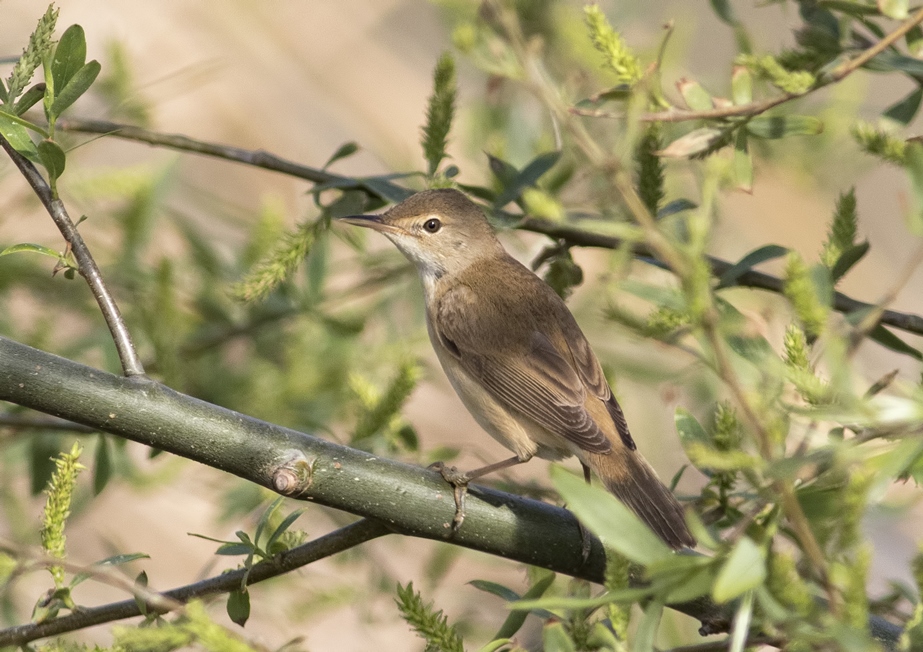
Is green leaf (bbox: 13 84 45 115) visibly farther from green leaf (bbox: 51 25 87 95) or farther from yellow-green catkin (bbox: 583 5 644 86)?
yellow-green catkin (bbox: 583 5 644 86)

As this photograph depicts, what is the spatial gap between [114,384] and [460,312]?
1.66 m

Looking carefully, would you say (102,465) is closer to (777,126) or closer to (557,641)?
(557,641)

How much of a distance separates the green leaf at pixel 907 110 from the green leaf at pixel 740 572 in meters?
1.40

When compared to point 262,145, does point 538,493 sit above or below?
below

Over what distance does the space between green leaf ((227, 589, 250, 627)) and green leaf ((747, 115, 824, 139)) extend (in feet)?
4.49

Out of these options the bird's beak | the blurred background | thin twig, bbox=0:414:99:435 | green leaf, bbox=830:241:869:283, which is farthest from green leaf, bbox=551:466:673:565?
the bird's beak

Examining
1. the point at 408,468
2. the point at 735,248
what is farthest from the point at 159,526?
the point at 408,468

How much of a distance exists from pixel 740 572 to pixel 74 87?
1.33 meters

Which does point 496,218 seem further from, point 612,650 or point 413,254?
point 612,650

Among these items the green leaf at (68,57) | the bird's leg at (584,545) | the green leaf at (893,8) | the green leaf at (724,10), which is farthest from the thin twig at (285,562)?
the green leaf at (724,10)

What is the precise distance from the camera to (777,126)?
7.14ft

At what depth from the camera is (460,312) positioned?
3258 mm

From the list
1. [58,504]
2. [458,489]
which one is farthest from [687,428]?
[58,504]

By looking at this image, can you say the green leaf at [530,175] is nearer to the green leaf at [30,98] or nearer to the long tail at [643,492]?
the long tail at [643,492]
